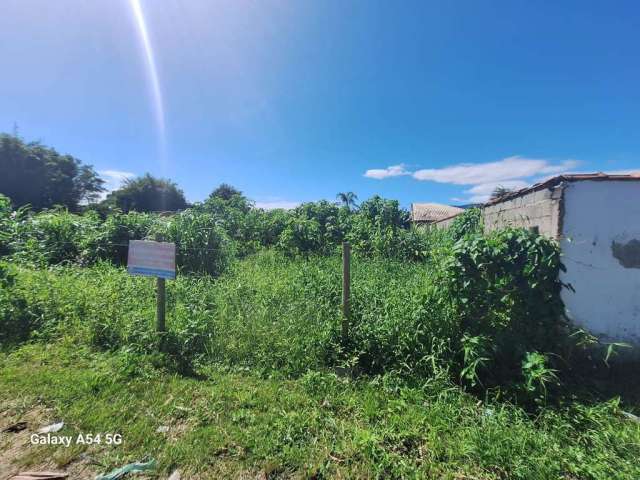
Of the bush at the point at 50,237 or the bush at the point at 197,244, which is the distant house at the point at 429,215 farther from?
the bush at the point at 50,237

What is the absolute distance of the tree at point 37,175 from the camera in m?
22.4

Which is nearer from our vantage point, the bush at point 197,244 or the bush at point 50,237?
the bush at point 50,237

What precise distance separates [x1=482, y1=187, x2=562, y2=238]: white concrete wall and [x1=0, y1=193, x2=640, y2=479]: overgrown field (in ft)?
3.02

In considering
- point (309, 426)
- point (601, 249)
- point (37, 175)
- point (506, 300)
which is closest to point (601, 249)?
point (601, 249)

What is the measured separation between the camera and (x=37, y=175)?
23656 mm

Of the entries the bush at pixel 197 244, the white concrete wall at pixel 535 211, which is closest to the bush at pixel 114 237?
the bush at pixel 197 244

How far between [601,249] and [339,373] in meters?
3.75

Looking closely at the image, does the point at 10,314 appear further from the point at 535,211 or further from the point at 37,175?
the point at 37,175

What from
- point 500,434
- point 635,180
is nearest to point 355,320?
point 500,434

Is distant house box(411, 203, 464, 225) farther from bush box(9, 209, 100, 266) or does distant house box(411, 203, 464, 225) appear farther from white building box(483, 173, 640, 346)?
bush box(9, 209, 100, 266)

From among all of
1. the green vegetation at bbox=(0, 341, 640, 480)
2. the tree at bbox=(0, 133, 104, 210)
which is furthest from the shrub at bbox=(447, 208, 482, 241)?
the tree at bbox=(0, 133, 104, 210)

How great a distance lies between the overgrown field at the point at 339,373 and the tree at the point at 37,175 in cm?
2584

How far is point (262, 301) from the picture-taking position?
399cm

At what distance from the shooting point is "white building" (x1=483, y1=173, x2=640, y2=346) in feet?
11.2
